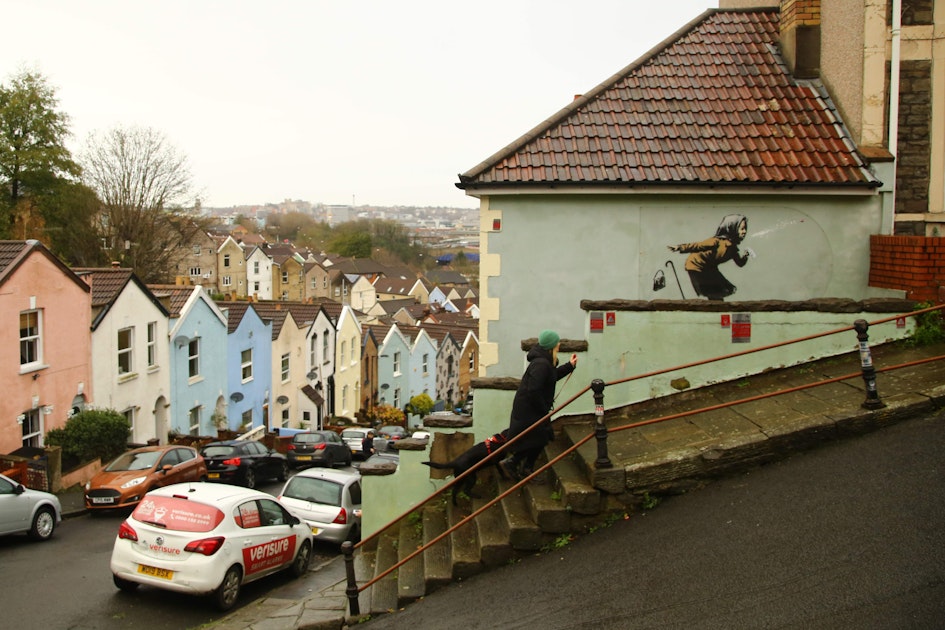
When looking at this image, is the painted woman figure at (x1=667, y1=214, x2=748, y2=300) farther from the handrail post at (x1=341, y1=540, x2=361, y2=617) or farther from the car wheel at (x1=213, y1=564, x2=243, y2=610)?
the car wheel at (x1=213, y1=564, x2=243, y2=610)

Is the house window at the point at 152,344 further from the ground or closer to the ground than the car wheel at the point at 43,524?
further from the ground

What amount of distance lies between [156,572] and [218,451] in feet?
43.5

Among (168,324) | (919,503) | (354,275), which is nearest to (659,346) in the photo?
(919,503)

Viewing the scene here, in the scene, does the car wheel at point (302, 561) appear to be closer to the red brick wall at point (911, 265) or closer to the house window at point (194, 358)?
the red brick wall at point (911, 265)

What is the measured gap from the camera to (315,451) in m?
29.8

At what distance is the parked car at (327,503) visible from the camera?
15953 mm

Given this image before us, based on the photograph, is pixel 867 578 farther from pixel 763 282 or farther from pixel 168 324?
pixel 168 324

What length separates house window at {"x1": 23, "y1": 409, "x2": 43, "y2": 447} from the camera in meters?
23.2

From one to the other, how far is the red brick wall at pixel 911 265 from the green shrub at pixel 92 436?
1972cm

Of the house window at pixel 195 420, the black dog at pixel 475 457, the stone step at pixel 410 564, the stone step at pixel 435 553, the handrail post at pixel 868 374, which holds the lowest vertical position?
the house window at pixel 195 420

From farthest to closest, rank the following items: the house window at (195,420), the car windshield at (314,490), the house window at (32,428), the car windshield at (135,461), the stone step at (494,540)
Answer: the house window at (195,420), the house window at (32,428), the car windshield at (135,461), the car windshield at (314,490), the stone step at (494,540)

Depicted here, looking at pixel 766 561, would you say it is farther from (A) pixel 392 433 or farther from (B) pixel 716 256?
(A) pixel 392 433

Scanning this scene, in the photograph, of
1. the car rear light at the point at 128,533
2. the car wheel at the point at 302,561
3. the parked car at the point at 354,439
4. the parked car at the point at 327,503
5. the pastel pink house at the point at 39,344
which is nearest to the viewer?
the car rear light at the point at 128,533

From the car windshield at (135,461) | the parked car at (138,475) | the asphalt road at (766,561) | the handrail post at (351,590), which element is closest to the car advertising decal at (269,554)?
the handrail post at (351,590)
